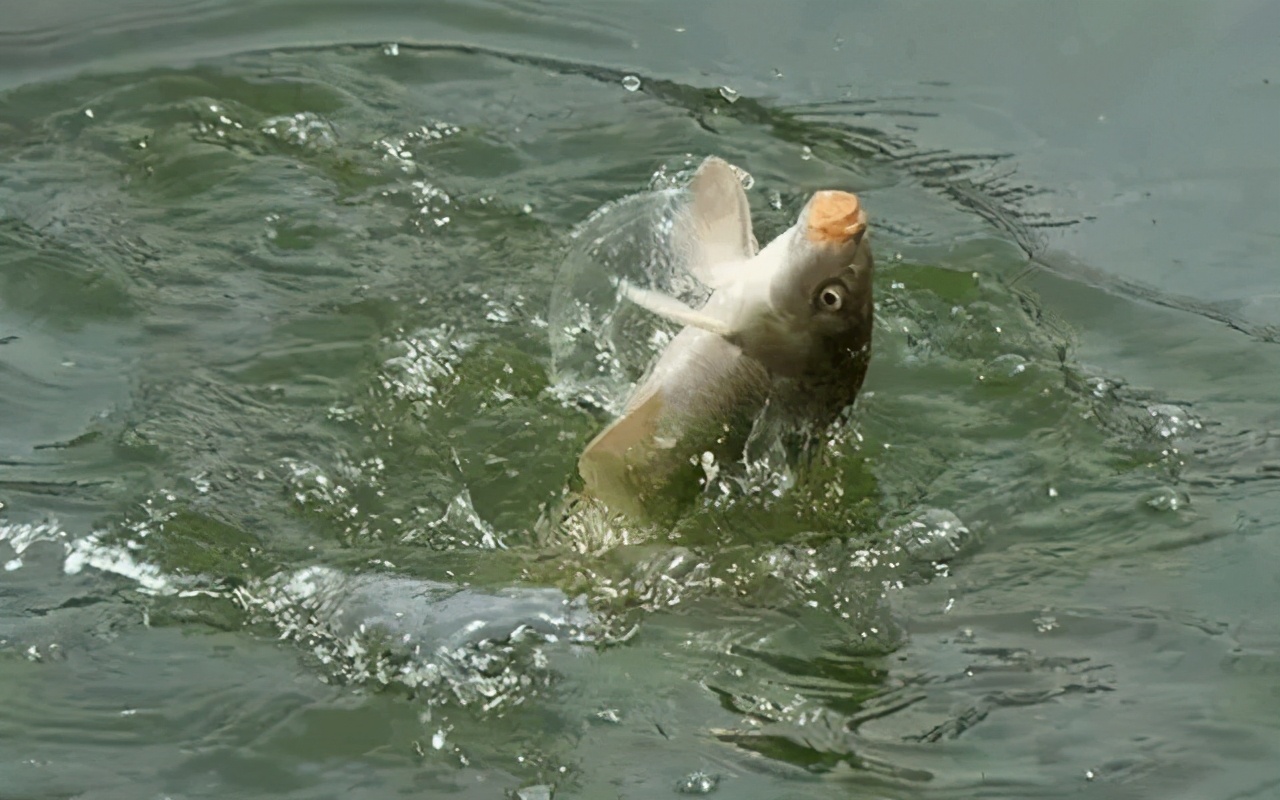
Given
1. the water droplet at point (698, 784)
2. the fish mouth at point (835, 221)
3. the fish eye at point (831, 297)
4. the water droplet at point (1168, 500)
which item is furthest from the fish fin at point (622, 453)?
the water droplet at point (1168, 500)

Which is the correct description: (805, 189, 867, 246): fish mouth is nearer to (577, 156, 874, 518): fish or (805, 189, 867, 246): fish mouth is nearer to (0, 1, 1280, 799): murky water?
(577, 156, 874, 518): fish

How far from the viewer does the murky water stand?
379cm

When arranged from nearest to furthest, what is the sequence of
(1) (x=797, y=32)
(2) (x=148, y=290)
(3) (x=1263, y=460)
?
(3) (x=1263, y=460), (2) (x=148, y=290), (1) (x=797, y=32)

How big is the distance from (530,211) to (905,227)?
1.32 meters

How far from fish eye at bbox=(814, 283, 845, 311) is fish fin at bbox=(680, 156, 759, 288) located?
43 centimetres

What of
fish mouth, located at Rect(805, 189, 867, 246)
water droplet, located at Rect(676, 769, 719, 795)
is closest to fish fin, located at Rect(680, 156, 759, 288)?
fish mouth, located at Rect(805, 189, 867, 246)

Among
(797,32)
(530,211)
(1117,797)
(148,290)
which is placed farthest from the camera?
(797,32)

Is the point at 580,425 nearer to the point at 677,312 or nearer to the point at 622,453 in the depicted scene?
the point at 622,453

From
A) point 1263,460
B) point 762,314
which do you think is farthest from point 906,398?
point 762,314

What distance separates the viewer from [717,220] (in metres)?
4.20

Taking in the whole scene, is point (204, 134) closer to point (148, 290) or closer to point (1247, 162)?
point (148, 290)

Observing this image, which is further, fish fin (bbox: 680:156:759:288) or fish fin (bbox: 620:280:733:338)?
fish fin (bbox: 680:156:759:288)

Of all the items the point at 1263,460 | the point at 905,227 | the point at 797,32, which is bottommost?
the point at 1263,460

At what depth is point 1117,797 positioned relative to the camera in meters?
3.68
